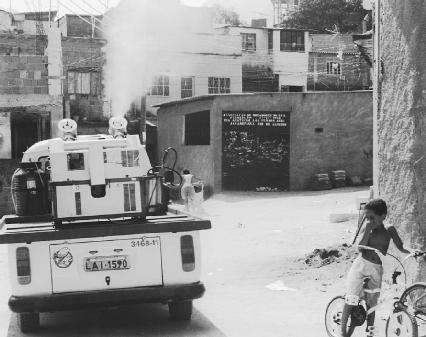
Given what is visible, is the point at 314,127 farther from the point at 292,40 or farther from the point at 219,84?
the point at 292,40

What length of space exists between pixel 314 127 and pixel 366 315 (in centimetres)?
2137

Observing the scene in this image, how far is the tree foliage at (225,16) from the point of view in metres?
62.5

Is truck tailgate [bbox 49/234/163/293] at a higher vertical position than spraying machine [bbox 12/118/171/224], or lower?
lower

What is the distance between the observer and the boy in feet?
19.1

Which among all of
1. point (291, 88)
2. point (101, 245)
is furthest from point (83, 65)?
point (101, 245)

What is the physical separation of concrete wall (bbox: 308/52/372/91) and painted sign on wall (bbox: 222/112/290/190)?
2135cm

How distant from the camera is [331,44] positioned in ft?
158

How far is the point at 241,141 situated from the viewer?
2691 cm

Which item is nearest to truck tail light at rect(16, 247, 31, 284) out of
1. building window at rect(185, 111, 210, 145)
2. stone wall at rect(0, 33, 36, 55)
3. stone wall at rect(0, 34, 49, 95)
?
building window at rect(185, 111, 210, 145)

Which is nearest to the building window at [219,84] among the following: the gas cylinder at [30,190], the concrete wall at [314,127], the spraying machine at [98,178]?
the concrete wall at [314,127]

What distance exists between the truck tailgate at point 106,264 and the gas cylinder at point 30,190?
5.67 feet

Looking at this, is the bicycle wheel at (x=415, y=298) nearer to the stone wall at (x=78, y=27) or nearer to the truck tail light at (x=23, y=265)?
the truck tail light at (x=23, y=265)

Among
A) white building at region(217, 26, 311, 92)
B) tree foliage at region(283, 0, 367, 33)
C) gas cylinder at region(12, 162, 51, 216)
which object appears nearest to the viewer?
gas cylinder at region(12, 162, 51, 216)

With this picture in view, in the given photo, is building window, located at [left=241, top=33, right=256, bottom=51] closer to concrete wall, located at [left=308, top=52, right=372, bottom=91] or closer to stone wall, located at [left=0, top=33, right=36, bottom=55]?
concrete wall, located at [left=308, top=52, right=372, bottom=91]
